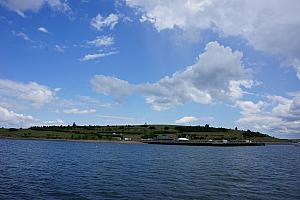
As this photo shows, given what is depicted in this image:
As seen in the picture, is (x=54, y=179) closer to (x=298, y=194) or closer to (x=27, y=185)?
(x=27, y=185)

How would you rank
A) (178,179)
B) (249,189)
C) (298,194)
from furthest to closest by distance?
(178,179) → (249,189) → (298,194)

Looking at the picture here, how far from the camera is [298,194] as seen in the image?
48.3 meters

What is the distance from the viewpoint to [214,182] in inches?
2249

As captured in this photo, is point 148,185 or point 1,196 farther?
point 148,185

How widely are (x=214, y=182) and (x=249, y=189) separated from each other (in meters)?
6.82

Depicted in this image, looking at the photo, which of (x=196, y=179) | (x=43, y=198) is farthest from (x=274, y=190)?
(x=43, y=198)

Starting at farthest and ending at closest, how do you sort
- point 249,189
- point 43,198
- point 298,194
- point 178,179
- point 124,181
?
point 178,179
point 124,181
point 249,189
point 298,194
point 43,198

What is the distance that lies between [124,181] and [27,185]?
14100 millimetres

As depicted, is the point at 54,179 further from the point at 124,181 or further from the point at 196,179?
the point at 196,179

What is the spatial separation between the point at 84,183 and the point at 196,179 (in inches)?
731

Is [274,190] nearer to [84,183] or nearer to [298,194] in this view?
[298,194]

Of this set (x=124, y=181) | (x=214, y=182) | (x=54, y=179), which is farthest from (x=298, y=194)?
(x=54, y=179)

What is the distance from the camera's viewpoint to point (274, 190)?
5134 centimetres

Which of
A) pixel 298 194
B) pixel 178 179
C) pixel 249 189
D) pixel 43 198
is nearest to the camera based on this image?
pixel 43 198
